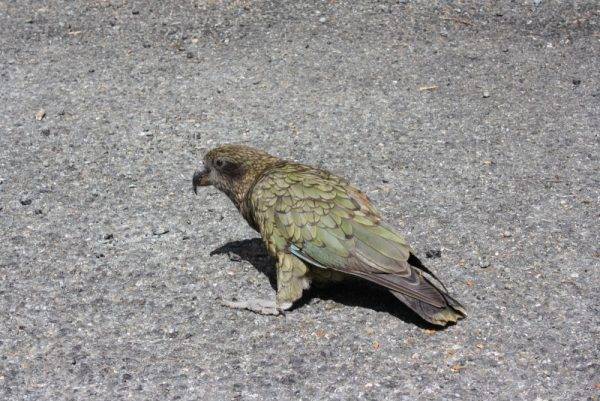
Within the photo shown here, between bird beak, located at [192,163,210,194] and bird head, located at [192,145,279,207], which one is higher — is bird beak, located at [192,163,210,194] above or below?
below

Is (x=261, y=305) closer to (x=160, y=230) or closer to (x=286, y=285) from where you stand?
(x=286, y=285)

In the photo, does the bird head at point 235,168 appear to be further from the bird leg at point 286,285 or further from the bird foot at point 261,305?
the bird foot at point 261,305

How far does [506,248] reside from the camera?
636cm

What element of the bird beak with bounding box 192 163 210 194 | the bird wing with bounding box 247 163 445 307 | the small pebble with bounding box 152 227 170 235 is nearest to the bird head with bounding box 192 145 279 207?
the bird beak with bounding box 192 163 210 194

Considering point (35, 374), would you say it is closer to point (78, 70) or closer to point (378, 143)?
point (378, 143)

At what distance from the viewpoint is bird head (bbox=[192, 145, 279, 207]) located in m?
6.12

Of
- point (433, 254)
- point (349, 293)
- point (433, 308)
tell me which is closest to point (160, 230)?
point (349, 293)

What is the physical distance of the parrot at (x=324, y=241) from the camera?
5.32 meters

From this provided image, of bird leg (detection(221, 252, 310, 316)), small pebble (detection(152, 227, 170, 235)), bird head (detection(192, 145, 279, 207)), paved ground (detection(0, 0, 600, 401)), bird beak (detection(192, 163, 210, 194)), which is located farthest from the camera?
small pebble (detection(152, 227, 170, 235))

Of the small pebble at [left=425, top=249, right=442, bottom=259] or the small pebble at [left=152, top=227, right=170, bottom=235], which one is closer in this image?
the small pebble at [left=425, top=249, right=442, bottom=259]

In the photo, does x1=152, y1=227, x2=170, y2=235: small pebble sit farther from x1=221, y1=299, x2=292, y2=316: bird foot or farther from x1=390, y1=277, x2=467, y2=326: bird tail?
x1=390, y1=277, x2=467, y2=326: bird tail

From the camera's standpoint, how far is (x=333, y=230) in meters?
5.52

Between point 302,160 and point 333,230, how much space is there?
2273 millimetres

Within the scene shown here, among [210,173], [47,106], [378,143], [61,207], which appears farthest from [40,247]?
[378,143]
